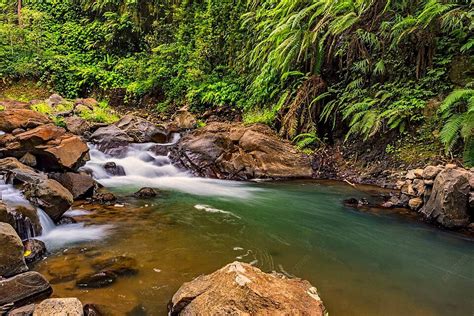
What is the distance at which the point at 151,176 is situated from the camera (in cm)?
921

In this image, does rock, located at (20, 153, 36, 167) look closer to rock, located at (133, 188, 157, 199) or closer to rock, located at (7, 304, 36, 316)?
rock, located at (133, 188, 157, 199)

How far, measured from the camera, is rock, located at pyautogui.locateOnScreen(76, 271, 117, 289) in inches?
125

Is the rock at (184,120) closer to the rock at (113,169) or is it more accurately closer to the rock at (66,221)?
the rock at (113,169)

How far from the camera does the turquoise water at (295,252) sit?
10.1ft

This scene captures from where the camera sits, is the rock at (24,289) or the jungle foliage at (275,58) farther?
the jungle foliage at (275,58)

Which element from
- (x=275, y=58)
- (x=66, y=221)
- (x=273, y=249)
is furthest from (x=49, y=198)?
(x=275, y=58)

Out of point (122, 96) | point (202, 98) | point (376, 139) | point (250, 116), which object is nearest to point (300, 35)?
point (250, 116)

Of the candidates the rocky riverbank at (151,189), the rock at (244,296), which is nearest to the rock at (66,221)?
the rocky riverbank at (151,189)

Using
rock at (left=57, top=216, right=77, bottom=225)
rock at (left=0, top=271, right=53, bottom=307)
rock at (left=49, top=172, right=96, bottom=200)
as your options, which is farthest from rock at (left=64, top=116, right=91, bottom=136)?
rock at (left=0, top=271, right=53, bottom=307)

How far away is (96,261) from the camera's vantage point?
12.3ft

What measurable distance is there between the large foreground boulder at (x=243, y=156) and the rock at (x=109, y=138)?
165 cm

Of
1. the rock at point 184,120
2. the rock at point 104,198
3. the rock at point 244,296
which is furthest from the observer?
the rock at point 184,120

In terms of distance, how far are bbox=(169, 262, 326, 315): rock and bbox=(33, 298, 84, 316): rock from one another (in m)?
0.68

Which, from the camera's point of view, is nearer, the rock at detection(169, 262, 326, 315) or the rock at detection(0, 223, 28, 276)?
the rock at detection(169, 262, 326, 315)
